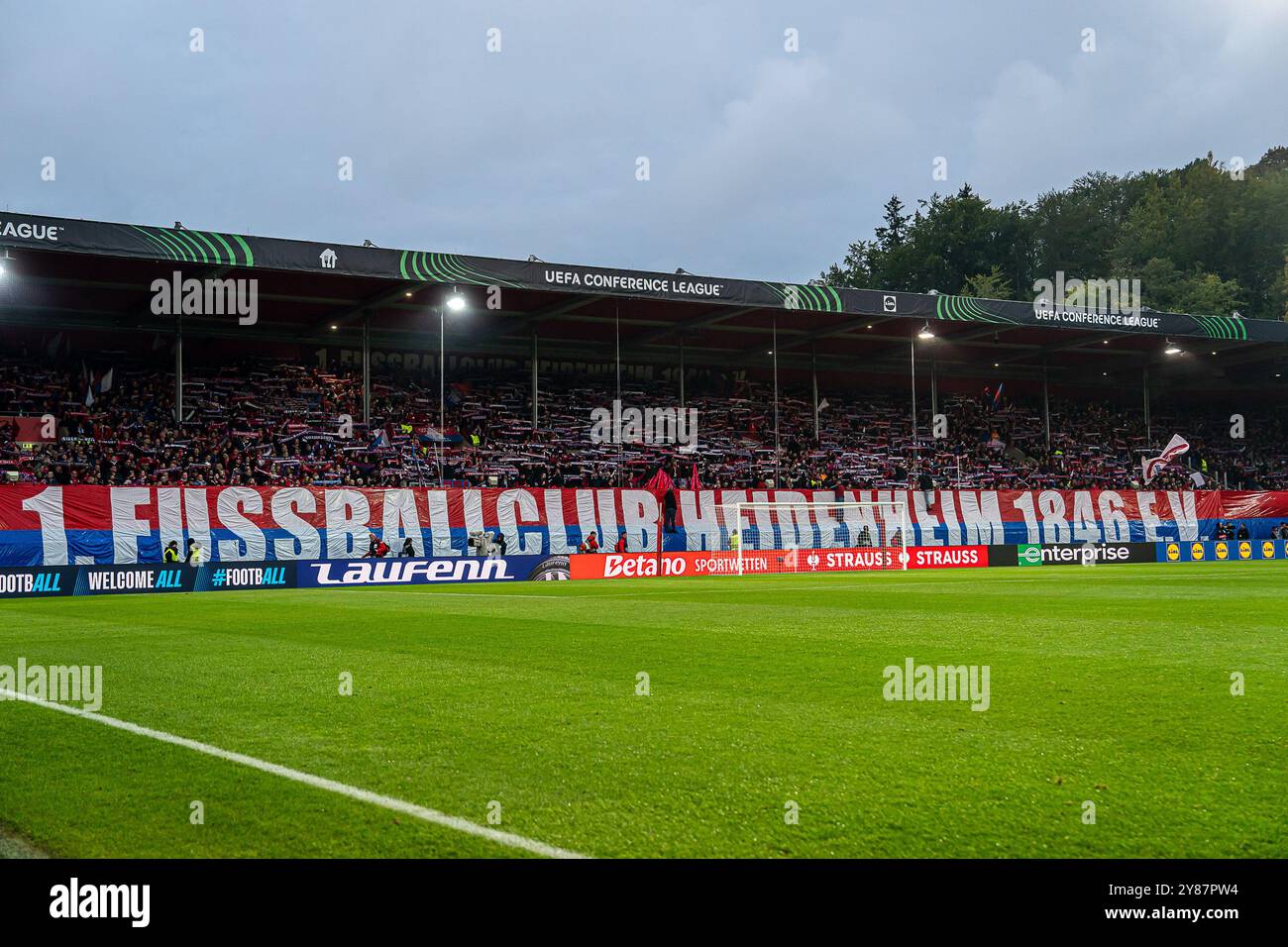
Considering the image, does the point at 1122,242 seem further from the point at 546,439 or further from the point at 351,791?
the point at 351,791

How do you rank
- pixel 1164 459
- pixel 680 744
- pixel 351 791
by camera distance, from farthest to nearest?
pixel 1164 459
pixel 680 744
pixel 351 791

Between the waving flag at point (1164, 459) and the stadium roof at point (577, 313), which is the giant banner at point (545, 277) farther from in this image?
the waving flag at point (1164, 459)

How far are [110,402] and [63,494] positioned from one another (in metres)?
7.22

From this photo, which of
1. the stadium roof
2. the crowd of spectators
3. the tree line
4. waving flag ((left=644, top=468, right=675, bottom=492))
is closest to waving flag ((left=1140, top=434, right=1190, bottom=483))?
the crowd of spectators

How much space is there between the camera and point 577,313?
4250 centimetres

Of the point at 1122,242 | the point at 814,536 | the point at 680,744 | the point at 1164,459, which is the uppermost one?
the point at 1122,242

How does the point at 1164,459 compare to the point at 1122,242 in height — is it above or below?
below

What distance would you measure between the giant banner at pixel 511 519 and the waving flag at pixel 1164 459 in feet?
5.01

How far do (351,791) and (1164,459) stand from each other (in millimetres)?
47359

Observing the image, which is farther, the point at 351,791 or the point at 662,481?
the point at 662,481

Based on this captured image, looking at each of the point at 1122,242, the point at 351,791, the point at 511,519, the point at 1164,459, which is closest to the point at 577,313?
the point at 511,519

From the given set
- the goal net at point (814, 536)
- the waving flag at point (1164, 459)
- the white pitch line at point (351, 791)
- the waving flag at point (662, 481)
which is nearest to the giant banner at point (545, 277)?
the waving flag at point (1164, 459)

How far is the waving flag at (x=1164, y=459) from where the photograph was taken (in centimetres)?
4634
